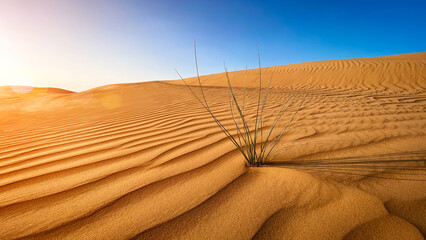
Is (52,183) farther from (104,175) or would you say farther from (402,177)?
(402,177)

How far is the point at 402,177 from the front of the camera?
0.96 metres

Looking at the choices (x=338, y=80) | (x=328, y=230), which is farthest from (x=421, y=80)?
(x=328, y=230)

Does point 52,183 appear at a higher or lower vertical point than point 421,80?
higher

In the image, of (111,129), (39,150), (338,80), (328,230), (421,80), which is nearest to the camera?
(328,230)

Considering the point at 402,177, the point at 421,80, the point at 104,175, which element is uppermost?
the point at 104,175

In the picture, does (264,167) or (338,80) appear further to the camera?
(338,80)

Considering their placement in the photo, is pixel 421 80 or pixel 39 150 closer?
pixel 39 150

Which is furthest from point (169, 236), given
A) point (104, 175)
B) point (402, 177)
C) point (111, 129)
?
point (111, 129)

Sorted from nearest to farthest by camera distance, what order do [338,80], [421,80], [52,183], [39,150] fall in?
[52,183] < [39,150] < [421,80] < [338,80]

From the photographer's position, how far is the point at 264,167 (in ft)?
3.66

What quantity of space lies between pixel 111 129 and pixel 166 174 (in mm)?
1517

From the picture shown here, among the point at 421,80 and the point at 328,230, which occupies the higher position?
the point at 328,230

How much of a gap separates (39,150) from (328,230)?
218 centimetres

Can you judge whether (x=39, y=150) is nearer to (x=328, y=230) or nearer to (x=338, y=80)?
(x=328, y=230)
